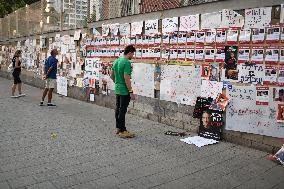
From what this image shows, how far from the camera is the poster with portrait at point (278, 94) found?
550 cm

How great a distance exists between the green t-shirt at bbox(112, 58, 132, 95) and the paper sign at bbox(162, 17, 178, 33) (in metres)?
1.54

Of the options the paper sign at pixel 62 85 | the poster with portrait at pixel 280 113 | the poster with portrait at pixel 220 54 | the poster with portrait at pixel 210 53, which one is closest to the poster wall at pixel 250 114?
the poster with portrait at pixel 280 113

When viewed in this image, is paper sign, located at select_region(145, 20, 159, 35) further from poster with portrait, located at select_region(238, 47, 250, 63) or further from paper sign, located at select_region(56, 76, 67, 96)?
paper sign, located at select_region(56, 76, 67, 96)

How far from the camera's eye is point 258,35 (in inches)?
225

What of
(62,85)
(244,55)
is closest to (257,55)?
(244,55)

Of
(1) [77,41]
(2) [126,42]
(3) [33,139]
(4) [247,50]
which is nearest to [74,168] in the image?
(3) [33,139]

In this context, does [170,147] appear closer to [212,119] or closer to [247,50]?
[212,119]

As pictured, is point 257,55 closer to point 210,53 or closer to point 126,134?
point 210,53

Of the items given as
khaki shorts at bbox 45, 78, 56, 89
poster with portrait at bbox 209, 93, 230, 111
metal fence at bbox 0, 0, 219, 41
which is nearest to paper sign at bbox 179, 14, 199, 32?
metal fence at bbox 0, 0, 219, 41

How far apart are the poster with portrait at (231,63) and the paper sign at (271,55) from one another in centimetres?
62

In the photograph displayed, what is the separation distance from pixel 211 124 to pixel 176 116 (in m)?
1.11

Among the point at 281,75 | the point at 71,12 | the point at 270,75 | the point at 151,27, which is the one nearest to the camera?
the point at 281,75

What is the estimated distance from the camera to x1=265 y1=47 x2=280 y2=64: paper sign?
5.51m

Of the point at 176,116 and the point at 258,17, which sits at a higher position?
the point at 258,17
